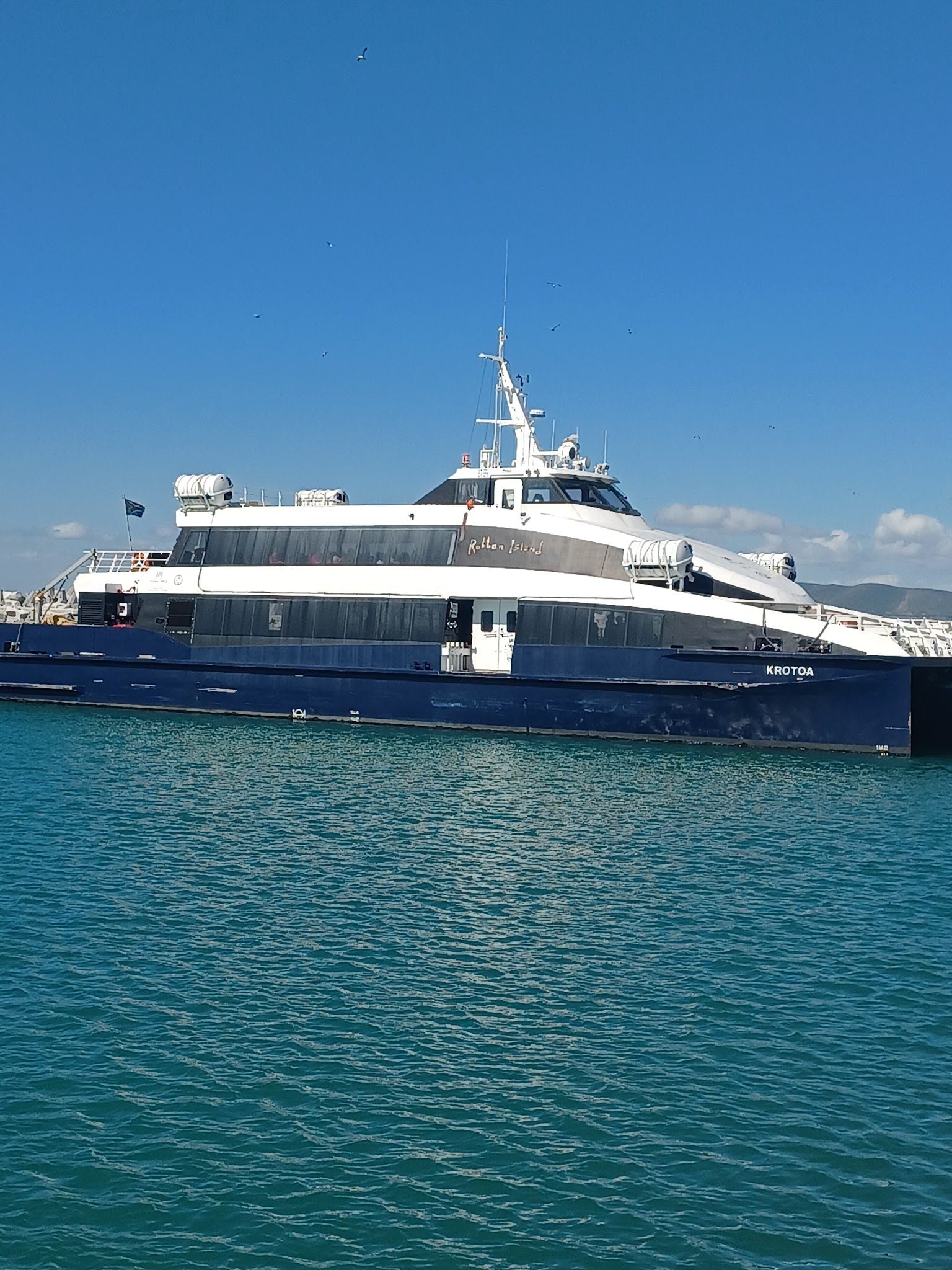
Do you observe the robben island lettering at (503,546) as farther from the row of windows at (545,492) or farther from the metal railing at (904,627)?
the metal railing at (904,627)

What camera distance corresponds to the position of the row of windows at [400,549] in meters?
32.5

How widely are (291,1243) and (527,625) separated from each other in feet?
81.2

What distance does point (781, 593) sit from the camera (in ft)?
107

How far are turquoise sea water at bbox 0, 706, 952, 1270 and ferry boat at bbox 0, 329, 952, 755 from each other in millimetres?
6927

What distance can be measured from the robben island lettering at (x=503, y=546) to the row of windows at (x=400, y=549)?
19mm

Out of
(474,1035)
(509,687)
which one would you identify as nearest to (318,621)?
(509,687)

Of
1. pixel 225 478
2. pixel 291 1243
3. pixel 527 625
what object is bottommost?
pixel 291 1243

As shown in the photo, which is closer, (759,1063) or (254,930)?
(759,1063)

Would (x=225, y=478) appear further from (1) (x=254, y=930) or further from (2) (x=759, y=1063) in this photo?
(2) (x=759, y=1063)

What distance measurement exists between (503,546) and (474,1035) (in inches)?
892

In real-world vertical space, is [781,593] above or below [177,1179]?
above

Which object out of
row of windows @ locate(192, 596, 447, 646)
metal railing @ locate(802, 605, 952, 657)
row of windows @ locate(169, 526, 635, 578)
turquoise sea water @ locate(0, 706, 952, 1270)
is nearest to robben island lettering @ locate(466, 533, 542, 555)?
row of windows @ locate(169, 526, 635, 578)

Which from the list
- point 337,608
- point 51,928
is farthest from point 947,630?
point 51,928

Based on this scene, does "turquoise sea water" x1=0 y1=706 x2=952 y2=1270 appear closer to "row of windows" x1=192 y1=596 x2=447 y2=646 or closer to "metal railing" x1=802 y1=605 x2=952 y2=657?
"metal railing" x1=802 y1=605 x2=952 y2=657
